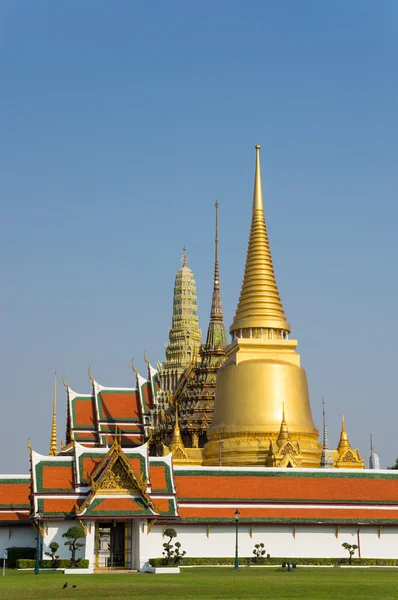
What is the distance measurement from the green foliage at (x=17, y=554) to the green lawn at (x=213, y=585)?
321cm

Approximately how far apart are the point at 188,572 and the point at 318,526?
7666 mm

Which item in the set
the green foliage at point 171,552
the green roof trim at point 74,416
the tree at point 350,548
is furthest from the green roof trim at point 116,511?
the green roof trim at point 74,416

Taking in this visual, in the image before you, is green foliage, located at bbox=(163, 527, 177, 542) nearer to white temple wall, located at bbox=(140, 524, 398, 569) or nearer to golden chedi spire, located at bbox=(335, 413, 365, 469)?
white temple wall, located at bbox=(140, 524, 398, 569)

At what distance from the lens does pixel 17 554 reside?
38.7 metres

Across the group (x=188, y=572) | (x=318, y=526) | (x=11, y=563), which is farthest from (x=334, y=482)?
(x=11, y=563)

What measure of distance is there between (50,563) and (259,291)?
80.1 feet

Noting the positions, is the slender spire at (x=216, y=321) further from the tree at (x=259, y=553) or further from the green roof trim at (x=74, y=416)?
the tree at (x=259, y=553)

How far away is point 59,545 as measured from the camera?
36.9 metres

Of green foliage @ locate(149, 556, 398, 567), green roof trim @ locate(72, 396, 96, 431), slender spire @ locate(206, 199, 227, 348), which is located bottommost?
green foliage @ locate(149, 556, 398, 567)

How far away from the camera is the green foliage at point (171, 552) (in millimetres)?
36781

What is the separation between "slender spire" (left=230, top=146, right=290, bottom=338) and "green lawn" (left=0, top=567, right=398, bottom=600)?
73.8ft

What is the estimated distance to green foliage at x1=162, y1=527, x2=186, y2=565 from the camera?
36.8 m

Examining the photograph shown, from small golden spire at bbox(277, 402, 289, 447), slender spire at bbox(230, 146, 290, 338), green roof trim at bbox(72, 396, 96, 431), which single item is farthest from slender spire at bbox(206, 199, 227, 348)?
small golden spire at bbox(277, 402, 289, 447)

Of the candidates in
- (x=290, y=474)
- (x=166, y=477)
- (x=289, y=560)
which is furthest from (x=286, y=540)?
(x=166, y=477)
